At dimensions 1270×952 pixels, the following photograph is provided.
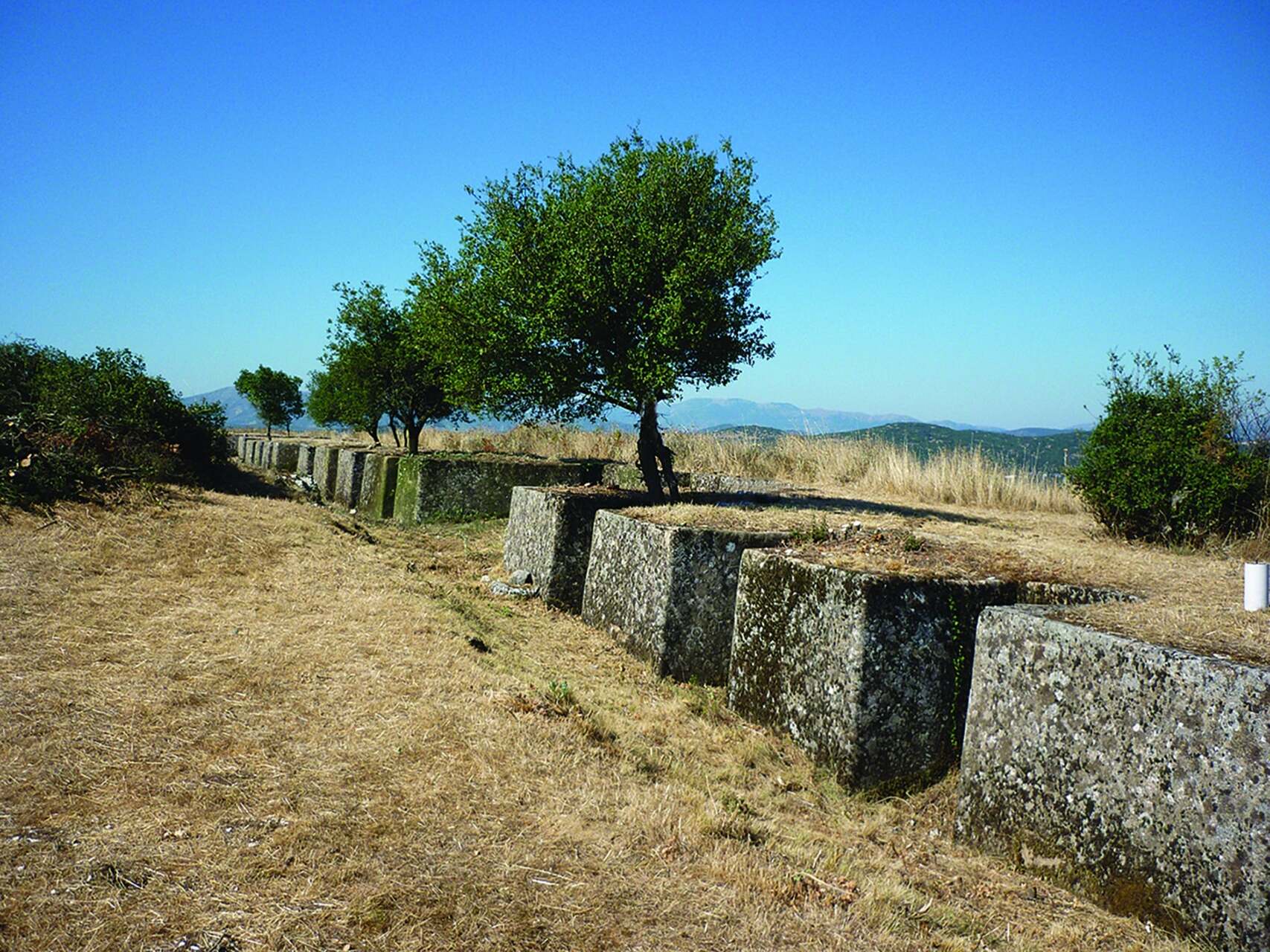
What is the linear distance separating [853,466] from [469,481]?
20.0 feet

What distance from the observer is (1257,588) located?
337cm

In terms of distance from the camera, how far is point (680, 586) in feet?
17.0

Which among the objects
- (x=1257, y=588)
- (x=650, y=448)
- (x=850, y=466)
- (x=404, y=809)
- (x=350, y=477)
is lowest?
(x=404, y=809)

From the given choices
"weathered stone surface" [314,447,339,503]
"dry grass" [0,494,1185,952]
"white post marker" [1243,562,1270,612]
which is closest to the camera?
"dry grass" [0,494,1185,952]

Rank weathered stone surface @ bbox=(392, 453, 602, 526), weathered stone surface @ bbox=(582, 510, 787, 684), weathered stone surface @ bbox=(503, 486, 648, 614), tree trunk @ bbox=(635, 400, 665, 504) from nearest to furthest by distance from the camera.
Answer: weathered stone surface @ bbox=(582, 510, 787, 684) → weathered stone surface @ bbox=(503, 486, 648, 614) → tree trunk @ bbox=(635, 400, 665, 504) → weathered stone surface @ bbox=(392, 453, 602, 526)

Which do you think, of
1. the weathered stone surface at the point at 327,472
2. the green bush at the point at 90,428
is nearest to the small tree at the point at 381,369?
the weathered stone surface at the point at 327,472

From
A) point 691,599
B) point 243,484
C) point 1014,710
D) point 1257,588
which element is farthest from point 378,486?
point 1257,588

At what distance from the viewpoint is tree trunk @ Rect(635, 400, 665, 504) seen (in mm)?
7547

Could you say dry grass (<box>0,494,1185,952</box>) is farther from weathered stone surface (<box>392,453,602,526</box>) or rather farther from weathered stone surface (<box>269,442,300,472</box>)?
weathered stone surface (<box>269,442,300,472</box>)

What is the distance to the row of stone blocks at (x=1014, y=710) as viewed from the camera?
2479mm

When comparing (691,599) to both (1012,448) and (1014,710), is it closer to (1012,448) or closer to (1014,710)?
(1014,710)

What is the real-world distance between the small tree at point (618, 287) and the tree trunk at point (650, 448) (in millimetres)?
13

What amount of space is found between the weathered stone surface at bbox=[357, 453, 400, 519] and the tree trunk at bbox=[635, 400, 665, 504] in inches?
214

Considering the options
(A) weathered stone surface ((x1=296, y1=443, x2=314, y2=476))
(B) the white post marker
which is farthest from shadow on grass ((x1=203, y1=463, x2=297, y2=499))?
(B) the white post marker
